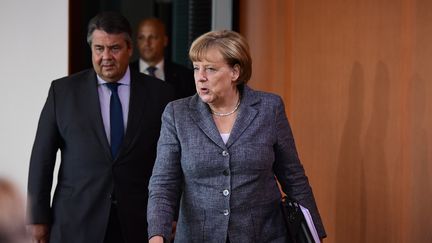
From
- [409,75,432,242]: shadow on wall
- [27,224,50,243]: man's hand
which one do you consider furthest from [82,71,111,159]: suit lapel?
[409,75,432,242]: shadow on wall

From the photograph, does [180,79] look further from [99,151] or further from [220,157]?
[220,157]

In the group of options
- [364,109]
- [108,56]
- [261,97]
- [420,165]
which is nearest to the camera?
[261,97]

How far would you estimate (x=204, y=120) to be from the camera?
340 centimetres

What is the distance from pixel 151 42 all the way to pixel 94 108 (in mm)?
2516

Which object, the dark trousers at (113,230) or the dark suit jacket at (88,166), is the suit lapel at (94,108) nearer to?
the dark suit jacket at (88,166)

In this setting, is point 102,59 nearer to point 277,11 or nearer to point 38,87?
point 277,11

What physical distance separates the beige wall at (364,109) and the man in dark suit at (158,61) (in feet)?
4.02

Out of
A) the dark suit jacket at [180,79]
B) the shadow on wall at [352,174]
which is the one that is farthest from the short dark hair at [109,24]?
the dark suit jacket at [180,79]

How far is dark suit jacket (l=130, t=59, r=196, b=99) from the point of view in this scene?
6355 millimetres

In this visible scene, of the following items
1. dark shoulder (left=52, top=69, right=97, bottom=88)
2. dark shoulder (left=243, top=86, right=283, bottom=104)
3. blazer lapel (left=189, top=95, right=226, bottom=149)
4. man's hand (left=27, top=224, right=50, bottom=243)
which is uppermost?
dark shoulder (left=52, top=69, right=97, bottom=88)

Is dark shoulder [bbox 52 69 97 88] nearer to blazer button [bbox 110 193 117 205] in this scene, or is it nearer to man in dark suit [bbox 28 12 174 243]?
man in dark suit [bbox 28 12 174 243]

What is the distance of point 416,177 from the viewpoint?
4090 mm

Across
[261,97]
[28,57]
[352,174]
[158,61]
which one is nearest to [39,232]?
[261,97]

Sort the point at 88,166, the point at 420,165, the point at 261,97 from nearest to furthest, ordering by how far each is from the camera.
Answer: the point at 261,97, the point at 420,165, the point at 88,166
